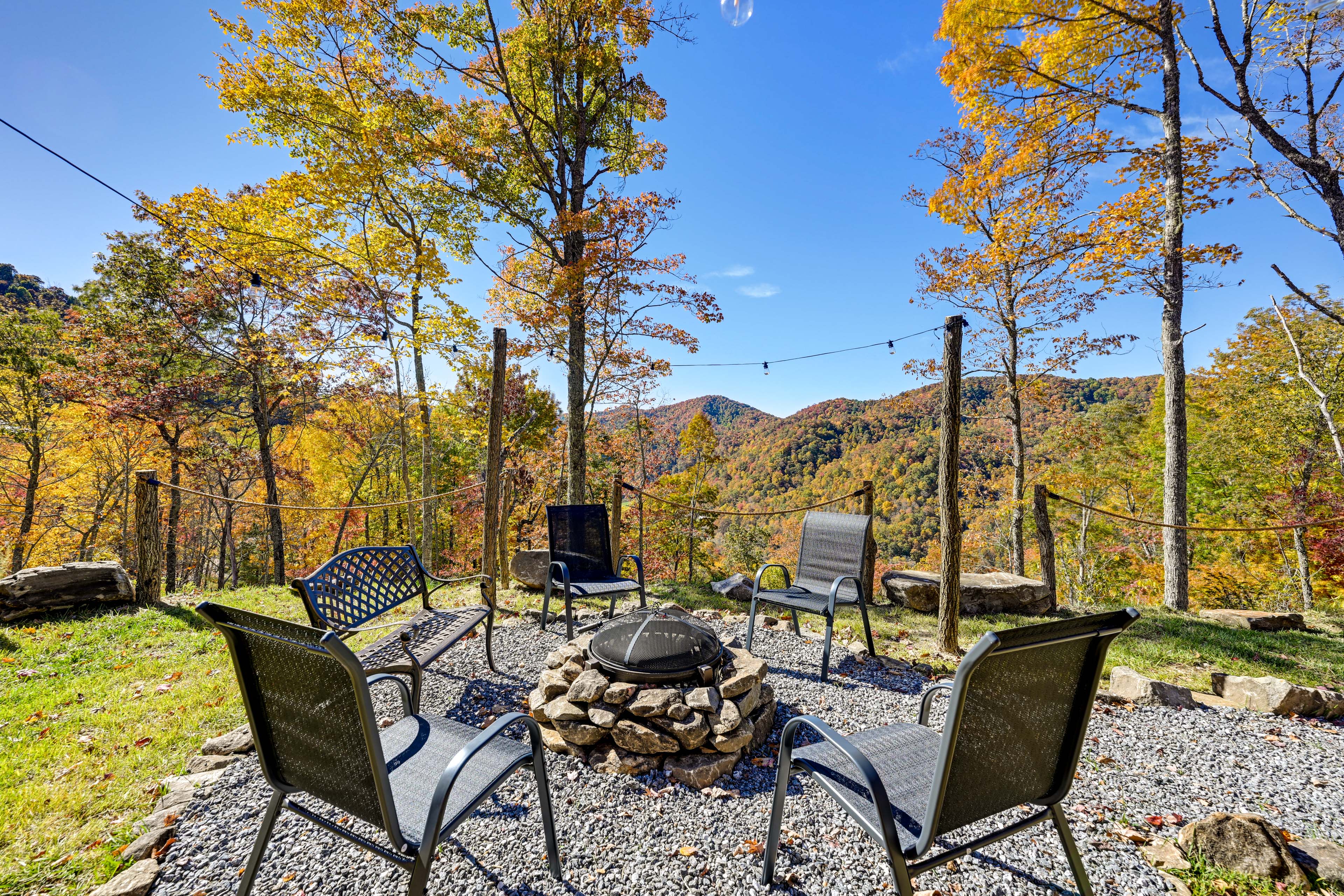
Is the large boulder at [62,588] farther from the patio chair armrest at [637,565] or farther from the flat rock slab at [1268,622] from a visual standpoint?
the flat rock slab at [1268,622]

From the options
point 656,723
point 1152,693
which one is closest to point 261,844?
point 656,723

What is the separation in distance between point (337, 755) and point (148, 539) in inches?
213

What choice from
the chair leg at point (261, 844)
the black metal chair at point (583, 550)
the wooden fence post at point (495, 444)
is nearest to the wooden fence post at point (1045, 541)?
the black metal chair at point (583, 550)

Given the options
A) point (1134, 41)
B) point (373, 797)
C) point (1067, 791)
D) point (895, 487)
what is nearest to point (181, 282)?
point (373, 797)

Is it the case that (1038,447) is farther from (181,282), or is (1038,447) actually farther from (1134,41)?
(181,282)

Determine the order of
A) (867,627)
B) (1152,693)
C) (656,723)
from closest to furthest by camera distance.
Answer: (656,723) < (1152,693) < (867,627)

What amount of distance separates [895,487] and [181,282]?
100.0 ft

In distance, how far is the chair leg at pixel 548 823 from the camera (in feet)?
5.30

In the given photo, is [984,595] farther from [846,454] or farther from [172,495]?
[846,454]

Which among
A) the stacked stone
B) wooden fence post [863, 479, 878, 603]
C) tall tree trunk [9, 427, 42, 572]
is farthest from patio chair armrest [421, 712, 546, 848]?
tall tree trunk [9, 427, 42, 572]

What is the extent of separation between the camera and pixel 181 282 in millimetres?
9039

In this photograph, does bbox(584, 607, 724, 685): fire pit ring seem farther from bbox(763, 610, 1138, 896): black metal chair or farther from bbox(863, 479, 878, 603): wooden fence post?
bbox(863, 479, 878, 603): wooden fence post

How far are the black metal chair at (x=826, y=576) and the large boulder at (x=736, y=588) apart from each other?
1253mm

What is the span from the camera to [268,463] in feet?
32.0
